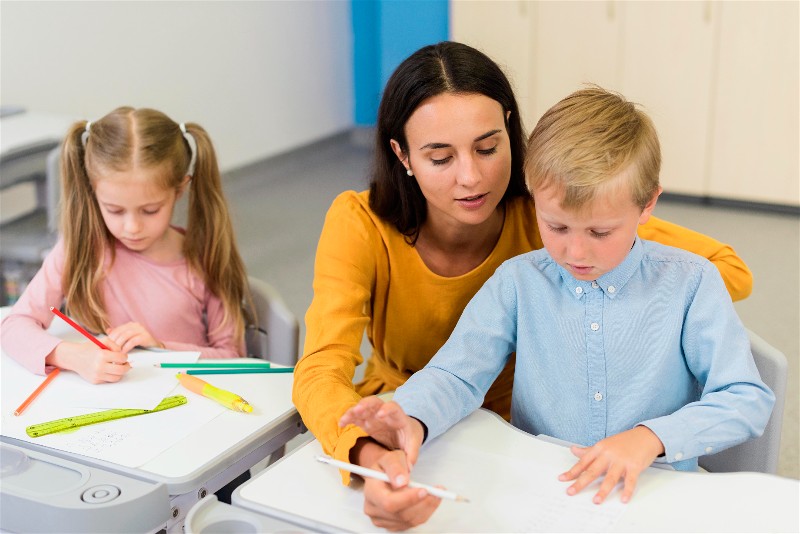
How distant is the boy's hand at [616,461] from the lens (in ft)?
3.62

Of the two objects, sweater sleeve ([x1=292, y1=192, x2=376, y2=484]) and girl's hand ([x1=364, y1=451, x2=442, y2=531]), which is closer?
girl's hand ([x1=364, y1=451, x2=442, y2=531])

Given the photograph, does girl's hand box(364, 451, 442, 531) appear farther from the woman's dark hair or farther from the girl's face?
the girl's face

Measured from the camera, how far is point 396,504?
3.37 ft

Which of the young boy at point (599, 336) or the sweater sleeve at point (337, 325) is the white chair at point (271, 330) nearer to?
the sweater sleeve at point (337, 325)

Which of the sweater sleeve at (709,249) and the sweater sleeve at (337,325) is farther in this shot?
the sweater sleeve at (709,249)

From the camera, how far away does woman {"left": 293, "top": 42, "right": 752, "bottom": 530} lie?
4.82 feet

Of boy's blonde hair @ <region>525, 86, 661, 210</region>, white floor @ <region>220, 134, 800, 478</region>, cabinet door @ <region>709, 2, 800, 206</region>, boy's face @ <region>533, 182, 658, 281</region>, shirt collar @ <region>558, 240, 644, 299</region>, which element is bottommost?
white floor @ <region>220, 134, 800, 478</region>

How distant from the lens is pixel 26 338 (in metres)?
1.63

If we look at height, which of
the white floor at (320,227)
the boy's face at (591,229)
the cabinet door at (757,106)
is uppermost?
the boy's face at (591,229)

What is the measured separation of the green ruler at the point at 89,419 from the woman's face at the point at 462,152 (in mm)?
544

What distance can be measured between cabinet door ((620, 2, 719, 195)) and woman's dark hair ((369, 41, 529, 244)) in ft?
9.53

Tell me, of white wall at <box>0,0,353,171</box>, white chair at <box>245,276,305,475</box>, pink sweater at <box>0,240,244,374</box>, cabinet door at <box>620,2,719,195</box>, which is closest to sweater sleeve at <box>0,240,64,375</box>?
pink sweater at <box>0,240,244,374</box>

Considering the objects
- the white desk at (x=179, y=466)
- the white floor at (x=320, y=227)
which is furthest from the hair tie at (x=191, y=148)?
the white floor at (x=320, y=227)

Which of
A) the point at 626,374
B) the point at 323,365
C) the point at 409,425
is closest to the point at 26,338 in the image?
the point at 323,365
